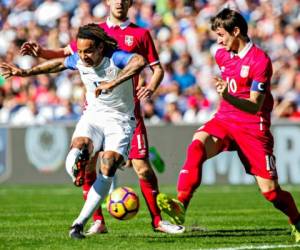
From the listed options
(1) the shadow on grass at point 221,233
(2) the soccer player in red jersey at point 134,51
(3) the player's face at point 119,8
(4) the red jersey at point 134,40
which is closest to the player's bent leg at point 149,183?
(2) the soccer player in red jersey at point 134,51

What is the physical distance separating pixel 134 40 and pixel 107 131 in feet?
4.59

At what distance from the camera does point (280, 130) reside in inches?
808

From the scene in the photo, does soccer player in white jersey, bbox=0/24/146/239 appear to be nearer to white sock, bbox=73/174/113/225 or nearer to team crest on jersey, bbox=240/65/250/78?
white sock, bbox=73/174/113/225

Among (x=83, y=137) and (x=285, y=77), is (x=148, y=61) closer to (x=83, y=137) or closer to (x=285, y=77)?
(x=83, y=137)

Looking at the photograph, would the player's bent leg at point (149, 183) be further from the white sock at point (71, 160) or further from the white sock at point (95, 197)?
the white sock at point (71, 160)

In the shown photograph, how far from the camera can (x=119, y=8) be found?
11.5m

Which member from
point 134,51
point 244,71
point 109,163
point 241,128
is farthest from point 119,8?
point 109,163

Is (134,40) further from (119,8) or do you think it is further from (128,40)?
(119,8)

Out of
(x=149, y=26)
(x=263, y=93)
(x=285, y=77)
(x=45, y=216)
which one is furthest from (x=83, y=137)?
(x=149, y=26)

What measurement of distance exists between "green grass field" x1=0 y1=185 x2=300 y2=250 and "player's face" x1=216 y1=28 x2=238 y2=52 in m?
2.04

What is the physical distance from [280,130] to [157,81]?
32.1ft

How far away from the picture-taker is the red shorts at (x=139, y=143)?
1162 cm

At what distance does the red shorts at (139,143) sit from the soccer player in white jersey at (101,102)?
72 cm

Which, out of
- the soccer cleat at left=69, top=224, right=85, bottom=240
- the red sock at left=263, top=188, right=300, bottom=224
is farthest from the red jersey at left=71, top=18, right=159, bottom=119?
the red sock at left=263, top=188, right=300, bottom=224
